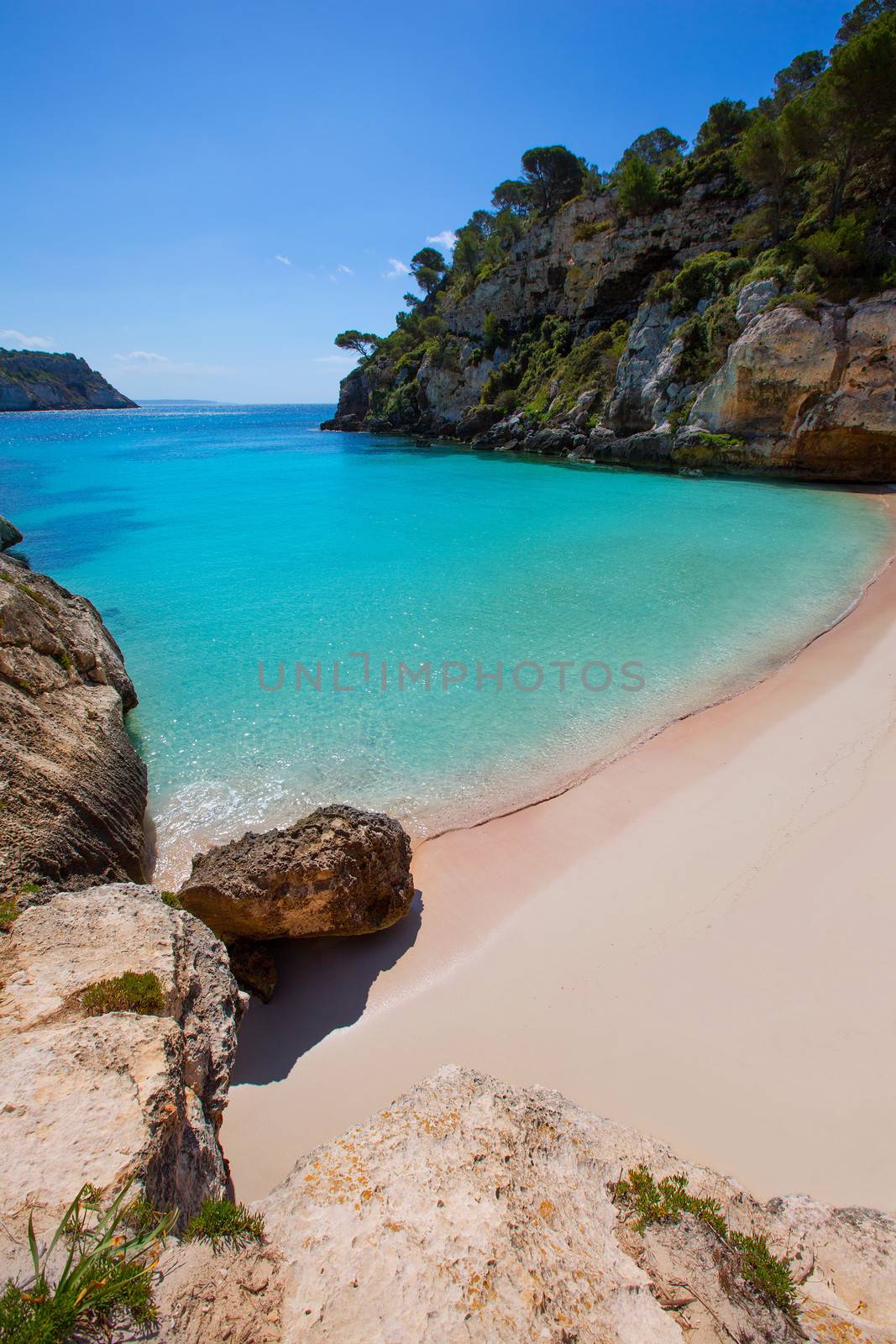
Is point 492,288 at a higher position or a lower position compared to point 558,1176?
higher

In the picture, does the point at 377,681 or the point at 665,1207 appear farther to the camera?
the point at 377,681

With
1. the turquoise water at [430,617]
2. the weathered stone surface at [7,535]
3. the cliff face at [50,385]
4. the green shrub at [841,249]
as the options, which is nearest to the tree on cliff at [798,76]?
the green shrub at [841,249]

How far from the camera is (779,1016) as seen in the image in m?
4.85

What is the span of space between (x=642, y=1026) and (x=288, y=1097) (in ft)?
9.83

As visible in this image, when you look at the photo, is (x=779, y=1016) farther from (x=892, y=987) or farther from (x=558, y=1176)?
(x=558, y=1176)

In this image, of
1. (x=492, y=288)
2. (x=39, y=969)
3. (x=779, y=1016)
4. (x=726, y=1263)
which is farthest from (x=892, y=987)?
(x=492, y=288)

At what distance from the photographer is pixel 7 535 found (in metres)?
21.8

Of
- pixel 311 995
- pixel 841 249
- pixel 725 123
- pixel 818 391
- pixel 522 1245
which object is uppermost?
pixel 725 123

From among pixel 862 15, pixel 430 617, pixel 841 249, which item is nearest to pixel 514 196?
pixel 862 15

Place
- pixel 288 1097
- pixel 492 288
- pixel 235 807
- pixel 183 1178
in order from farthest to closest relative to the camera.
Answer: pixel 492 288, pixel 235 807, pixel 288 1097, pixel 183 1178

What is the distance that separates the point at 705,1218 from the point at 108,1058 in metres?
3.02

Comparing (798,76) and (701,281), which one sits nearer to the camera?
(701,281)

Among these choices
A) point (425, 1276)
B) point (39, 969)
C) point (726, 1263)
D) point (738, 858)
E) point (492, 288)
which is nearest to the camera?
point (425, 1276)

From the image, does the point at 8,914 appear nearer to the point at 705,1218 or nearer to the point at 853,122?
the point at 705,1218
